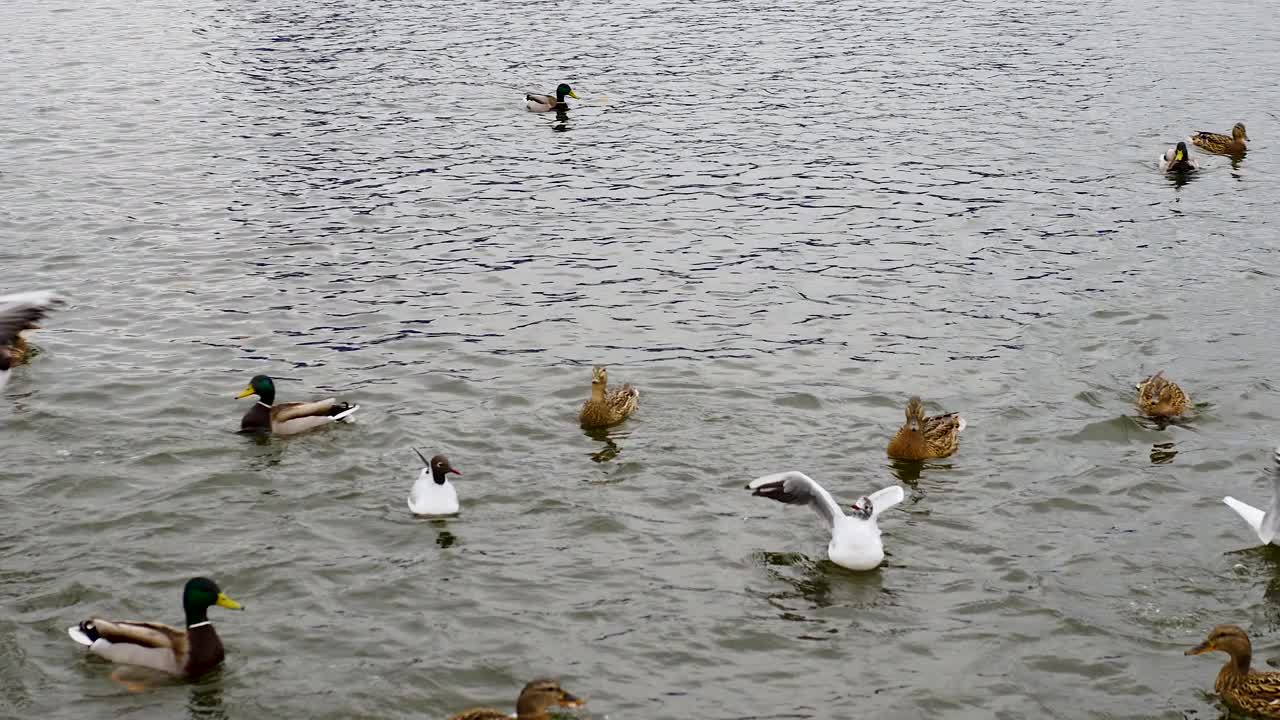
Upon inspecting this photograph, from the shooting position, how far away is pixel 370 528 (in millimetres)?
15141

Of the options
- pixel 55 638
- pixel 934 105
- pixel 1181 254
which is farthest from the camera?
pixel 934 105

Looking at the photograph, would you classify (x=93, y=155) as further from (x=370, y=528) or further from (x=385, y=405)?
(x=370, y=528)

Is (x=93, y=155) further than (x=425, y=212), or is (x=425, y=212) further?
(x=93, y=155)

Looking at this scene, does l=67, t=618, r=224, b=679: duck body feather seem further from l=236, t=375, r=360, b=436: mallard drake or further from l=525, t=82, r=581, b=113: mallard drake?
l=525, t=82, r=581, b=113: mallard drake

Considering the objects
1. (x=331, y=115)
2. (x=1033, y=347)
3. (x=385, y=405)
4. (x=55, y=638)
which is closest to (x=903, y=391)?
(x=1033, y=347)

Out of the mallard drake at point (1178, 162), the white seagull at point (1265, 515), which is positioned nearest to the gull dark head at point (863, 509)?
the white seagull at point (1265, 515)

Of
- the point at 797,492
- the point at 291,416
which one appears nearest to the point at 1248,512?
the point at 797,492

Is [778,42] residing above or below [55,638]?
above

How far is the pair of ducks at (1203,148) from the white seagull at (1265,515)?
14319 mm

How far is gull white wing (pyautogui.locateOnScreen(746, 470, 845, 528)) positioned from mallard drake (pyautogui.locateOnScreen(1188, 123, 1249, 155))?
18183 millimetres

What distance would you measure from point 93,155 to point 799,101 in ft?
54.8

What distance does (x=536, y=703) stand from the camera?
11281 mm

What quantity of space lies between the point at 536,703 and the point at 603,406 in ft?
21.5

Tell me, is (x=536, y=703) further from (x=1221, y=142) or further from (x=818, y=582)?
(x=1221, y=142)
